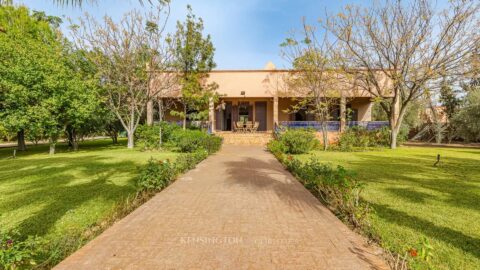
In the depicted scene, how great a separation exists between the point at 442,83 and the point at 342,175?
15881 mm

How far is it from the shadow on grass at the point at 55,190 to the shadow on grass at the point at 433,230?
214 inches

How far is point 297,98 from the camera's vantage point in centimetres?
1978

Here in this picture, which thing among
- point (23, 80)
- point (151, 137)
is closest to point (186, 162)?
point (151, 137)

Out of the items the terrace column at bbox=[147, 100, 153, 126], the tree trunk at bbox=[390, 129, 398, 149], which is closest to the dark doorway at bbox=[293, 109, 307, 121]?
the tree trunk at bbox=[390, 129, 398, 149]

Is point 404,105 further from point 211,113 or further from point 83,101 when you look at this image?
point 83,101

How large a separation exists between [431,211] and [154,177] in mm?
5798

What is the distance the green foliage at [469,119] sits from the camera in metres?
22.5

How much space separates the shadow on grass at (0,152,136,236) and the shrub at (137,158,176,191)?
0.53 meters

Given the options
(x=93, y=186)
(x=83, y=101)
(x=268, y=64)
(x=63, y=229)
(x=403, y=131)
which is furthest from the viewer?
(x=268, y=64)

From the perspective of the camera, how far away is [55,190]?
626 centimetres

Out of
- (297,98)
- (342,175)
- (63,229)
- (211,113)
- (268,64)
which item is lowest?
(63,229)

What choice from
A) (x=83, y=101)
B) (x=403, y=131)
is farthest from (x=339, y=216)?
(x=403, y=131)

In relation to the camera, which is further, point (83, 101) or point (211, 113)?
point (211, 113)

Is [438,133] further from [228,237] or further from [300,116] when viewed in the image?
[228,237]
